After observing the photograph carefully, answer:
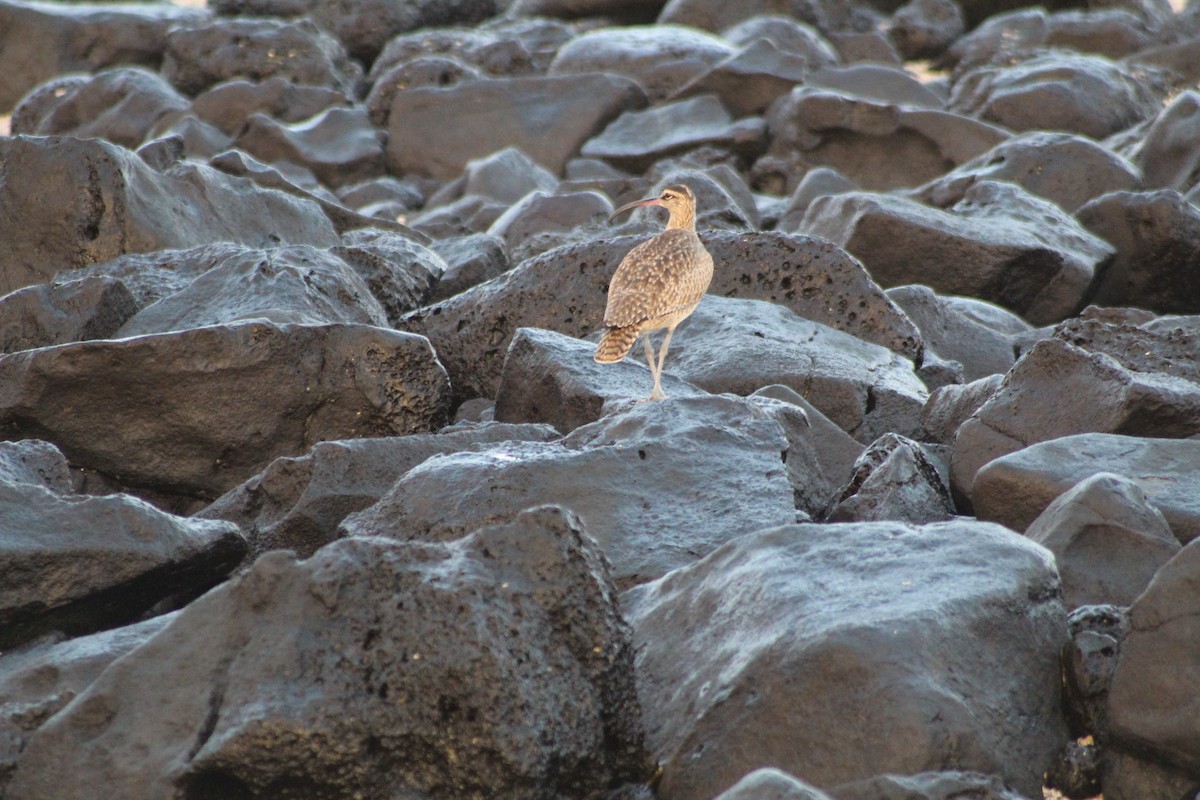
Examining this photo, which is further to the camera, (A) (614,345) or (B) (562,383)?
(B) (562,383)

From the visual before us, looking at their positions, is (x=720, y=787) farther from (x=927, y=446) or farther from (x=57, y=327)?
(x=57, y=327)

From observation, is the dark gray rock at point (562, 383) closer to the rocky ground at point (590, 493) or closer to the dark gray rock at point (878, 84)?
the rocky ground at point (590, 493)

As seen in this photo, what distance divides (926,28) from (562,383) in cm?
1929

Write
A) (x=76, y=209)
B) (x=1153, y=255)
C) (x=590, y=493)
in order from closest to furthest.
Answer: (x=590, y=493)
(x=76, y=209)
(x=1153, y=255)

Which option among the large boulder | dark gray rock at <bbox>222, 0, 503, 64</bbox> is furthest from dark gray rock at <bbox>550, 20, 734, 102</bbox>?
the large boulder

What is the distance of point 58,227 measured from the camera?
8.80 meters

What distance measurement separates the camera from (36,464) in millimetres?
5852

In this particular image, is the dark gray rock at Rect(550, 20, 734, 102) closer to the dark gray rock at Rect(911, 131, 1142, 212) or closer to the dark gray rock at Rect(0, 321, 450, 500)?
the dark gray rock at Rect(911, 131, 1142, 212)

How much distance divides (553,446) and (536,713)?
2096 mm

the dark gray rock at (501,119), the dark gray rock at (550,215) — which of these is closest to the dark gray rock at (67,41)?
the dark gray rock at (501,119)

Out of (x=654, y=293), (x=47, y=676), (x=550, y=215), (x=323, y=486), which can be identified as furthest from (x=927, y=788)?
(x=550, y=215)

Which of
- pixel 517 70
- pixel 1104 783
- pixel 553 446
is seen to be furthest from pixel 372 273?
pixel 517 70

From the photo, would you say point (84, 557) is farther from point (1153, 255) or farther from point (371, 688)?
point (1153, 255)

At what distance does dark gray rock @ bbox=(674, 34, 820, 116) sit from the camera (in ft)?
59.4
